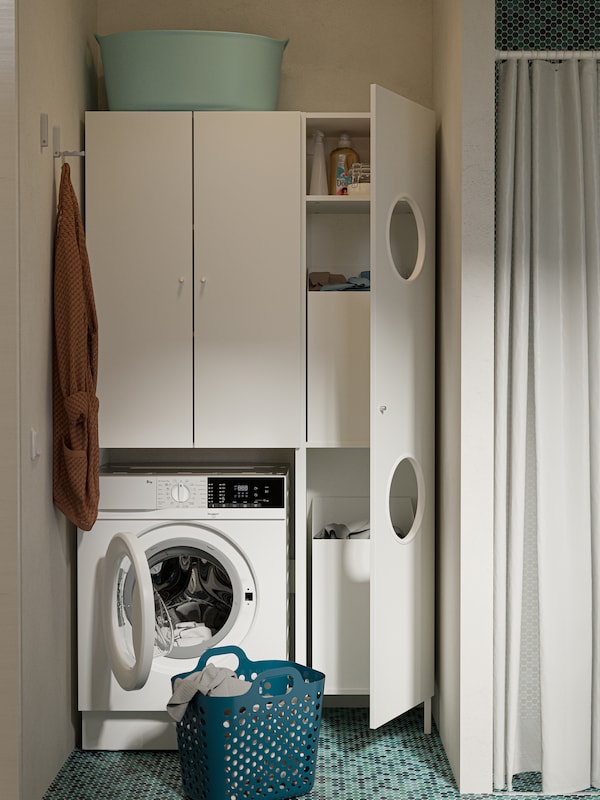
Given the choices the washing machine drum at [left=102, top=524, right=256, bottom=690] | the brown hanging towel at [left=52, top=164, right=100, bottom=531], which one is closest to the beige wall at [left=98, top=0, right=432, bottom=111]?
the brown hanging towel at [left=52, top=164, right=100, bottom=531]

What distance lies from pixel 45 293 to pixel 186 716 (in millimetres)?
1363

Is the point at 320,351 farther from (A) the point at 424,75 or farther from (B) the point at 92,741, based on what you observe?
(B) the point at 92,741

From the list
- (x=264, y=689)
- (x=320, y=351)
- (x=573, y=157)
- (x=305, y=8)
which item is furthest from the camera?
(x=305, y=8)

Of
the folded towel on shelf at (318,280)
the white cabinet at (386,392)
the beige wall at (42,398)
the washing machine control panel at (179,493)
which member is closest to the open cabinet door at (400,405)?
the white cabinet at (386,392)

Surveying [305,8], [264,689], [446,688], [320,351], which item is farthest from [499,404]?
[305,8]

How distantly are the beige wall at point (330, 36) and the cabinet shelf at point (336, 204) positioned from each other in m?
0.41

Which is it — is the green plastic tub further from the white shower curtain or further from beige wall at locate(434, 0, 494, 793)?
the white shower curtain

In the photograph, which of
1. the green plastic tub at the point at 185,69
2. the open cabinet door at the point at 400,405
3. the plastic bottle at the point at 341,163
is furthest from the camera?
the plastic bottle at the point at 341,163

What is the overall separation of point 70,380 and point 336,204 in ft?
3.82

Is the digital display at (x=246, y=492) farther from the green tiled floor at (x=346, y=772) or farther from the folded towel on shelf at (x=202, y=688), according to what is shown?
the green tiled floor at (x=346, y=772)

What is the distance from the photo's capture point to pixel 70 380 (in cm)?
274

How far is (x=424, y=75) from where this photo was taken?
3428 millimetres

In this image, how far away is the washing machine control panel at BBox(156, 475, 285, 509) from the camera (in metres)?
3.03

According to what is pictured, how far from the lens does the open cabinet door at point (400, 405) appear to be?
112 inches
